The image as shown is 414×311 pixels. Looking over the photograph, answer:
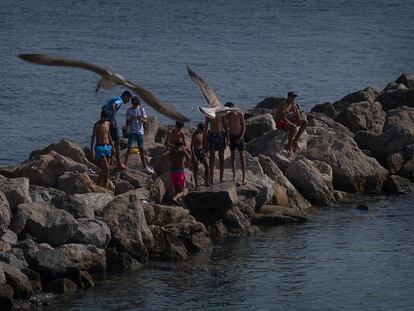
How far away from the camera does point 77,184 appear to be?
24.8 metres

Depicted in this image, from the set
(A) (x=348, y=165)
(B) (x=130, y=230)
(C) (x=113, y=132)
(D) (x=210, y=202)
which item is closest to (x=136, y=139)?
(C) (x=113, y=132)

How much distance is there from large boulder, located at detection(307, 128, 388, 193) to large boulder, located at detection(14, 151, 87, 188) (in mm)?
6412

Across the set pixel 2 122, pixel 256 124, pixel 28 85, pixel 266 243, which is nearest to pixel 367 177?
pixel 256 124

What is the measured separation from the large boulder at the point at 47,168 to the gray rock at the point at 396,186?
791 cm

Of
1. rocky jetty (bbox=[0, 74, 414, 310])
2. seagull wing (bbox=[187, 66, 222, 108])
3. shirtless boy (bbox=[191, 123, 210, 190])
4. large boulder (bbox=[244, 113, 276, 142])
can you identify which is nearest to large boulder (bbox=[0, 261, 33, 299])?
rocky jetty (bbox=[0, 74, 414, 310])

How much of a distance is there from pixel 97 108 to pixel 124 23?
35925 mm

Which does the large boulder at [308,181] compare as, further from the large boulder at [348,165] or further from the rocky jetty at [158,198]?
the large boulder at [348,165]

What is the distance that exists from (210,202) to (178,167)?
1.00 metres

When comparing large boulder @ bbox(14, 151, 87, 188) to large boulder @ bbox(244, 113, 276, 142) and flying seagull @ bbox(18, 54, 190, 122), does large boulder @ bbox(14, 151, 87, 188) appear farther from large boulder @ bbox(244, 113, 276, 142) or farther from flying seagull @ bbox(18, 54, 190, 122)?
flying seagull @ bbox(18, 54, 190, 122)

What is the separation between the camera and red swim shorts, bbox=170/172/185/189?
24703 millimetres

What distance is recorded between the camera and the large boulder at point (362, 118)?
34.5 metres

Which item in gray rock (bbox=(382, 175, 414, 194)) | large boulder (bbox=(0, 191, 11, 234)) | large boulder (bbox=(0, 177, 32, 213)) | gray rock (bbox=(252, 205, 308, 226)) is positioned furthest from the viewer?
gray rock (bbox=(382, 175, 414, 194))

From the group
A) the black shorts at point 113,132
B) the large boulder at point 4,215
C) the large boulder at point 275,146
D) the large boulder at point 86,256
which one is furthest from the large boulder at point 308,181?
the large boulder at point 4,215

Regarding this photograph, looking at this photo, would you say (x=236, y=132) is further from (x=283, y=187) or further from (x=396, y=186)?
(x=396, y=186)
